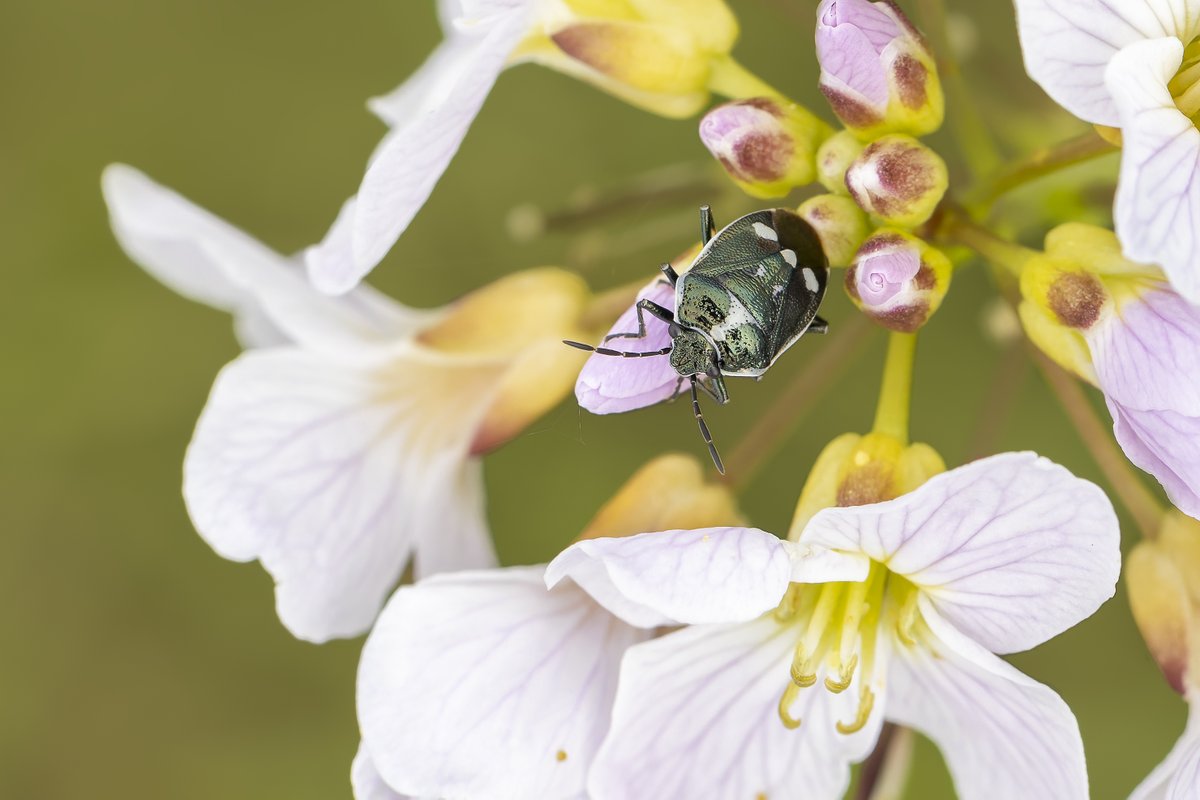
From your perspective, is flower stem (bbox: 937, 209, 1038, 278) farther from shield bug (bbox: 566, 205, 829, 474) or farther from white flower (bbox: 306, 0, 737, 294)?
white flower (bbox: 306, 0, 737, 294)

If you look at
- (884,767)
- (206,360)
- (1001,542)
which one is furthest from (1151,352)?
(206,360)

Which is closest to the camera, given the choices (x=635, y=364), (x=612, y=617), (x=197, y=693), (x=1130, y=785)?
(x=635, y=364)

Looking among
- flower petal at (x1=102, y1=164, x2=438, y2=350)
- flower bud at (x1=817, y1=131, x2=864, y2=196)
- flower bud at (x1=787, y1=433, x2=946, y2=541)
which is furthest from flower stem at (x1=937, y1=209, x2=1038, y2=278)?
flower petal at (x1=102, y1=164, x2=438, y2=350)

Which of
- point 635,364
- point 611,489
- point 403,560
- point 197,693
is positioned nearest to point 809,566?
point 635,364

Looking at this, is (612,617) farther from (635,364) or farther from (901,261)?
(901,261)

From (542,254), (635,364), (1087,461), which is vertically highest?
(635,364)

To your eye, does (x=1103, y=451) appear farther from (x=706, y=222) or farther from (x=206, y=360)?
(x=206, y=360)
